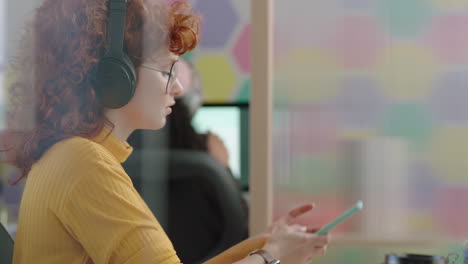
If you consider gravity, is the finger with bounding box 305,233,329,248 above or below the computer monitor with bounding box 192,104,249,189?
below

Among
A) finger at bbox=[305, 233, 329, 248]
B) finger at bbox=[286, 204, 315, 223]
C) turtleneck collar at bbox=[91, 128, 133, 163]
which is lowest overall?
finger at bbox=[305, 233, 329, 248]

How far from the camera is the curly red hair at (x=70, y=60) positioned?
1.08 meters

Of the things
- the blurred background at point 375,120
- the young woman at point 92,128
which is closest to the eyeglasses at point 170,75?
the young woman at point 92,128

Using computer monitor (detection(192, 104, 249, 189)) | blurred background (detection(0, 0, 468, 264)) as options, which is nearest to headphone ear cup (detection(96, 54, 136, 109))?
blurred background (detection(0, 0, 468, 264))

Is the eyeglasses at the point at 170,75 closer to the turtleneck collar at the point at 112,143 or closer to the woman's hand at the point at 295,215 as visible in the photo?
the turtleneck collar at the point at 112,143

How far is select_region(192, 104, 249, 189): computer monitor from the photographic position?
1896 millimetres

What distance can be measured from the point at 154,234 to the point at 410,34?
96cm

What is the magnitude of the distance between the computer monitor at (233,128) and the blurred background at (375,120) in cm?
27

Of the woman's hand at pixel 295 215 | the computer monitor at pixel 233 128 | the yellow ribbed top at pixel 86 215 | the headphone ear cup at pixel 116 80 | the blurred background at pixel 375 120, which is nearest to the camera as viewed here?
the yellow ribbed top at pixel 86 215

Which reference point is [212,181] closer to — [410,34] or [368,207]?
[368,207]

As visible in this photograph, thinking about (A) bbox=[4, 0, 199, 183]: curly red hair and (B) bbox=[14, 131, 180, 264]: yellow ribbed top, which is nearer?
(B) bbox=[14, 131, 180, 264]: yellow ribbed top

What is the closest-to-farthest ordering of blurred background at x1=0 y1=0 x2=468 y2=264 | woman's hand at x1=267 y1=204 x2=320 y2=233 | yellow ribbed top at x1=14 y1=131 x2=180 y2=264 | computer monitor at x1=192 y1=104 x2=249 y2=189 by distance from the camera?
yellow ribbed top at x1=14 y1=131 x2=180 y2=264 → woman's hand at x1=267 y1=204 x2=320 y2=233 → blurred background at x1=0 y1=0 x2=468 y2=264 → computer monitor at x1=192 y1=104 x2=249 y2=189

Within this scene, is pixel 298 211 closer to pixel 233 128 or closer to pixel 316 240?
pixel 316 240

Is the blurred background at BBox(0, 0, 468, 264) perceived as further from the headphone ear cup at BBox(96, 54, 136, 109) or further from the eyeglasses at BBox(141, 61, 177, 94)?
the headphone ear cup at BBox(96, 54, 136, 109)
